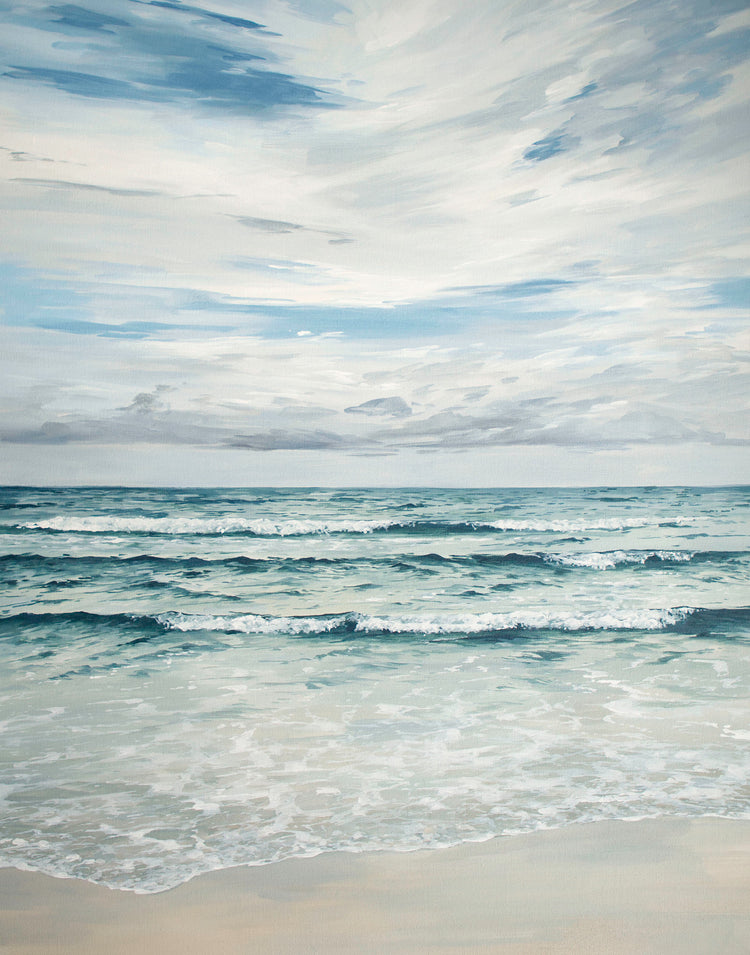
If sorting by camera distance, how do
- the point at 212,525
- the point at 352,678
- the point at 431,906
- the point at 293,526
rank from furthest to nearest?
the point at 293,526 → the point at 212,525 → the point at 352,678 → the point at 431,906

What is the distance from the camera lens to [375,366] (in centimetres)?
294

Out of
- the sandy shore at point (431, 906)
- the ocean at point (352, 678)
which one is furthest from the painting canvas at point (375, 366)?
the sandy shore at point (431, 906)

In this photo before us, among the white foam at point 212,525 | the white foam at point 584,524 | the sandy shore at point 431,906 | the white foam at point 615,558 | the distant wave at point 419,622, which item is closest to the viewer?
the sandy shore at point 431,906

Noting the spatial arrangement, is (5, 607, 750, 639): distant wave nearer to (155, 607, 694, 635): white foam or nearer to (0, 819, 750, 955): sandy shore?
(155, 607, 694, 635): white foam

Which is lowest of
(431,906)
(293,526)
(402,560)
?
(431,906)

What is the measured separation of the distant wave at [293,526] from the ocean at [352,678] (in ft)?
0.20

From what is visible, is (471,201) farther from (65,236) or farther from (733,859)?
(733,859)

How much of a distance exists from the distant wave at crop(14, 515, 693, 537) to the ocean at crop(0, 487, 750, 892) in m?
0.06

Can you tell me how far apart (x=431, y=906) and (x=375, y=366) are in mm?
2251

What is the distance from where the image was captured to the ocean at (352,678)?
1351mm

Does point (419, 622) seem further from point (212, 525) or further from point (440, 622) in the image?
point (212, 525)

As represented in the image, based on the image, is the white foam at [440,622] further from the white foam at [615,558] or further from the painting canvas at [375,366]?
the white foam at [615,558]

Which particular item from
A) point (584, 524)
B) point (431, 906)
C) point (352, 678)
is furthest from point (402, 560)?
point (431, 906)

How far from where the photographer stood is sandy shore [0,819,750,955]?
1.04m
